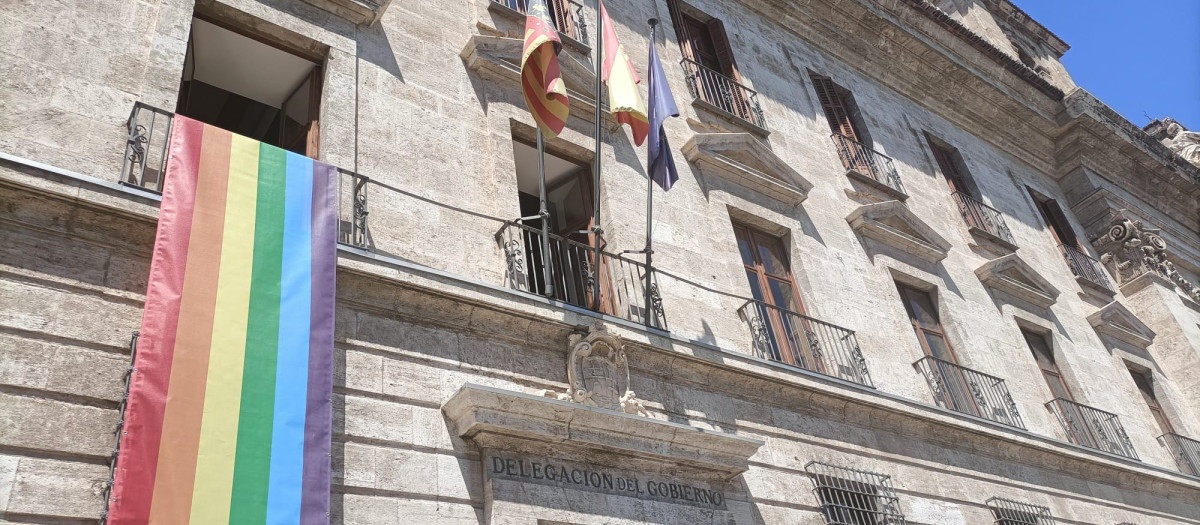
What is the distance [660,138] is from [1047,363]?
28.5 ft

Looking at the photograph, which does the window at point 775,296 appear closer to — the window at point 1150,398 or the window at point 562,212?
the window at point 562,212

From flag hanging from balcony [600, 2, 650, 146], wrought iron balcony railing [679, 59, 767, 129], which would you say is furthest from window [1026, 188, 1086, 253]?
flag hanging from balcony [600, 2, 650, 146]

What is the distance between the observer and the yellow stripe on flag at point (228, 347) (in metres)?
5.22

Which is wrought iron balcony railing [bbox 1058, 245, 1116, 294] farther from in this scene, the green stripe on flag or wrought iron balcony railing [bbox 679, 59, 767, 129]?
the green stripe on flag

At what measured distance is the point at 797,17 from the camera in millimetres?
14961

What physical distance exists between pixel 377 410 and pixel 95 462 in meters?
1.78

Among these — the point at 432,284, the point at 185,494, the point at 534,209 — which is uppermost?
the point at 534,209

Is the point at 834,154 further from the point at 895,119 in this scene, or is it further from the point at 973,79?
the point at 973,79

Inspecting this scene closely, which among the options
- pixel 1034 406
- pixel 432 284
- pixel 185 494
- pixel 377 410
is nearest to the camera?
pixel 185 494

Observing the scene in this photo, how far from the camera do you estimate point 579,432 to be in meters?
7.06

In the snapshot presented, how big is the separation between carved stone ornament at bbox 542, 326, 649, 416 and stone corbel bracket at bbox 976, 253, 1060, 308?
8.10m

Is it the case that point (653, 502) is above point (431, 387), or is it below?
below

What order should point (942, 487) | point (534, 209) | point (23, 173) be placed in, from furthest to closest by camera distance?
point (534, 209)
point (942, 487)
point (23, 173)

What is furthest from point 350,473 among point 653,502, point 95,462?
point 653,502
